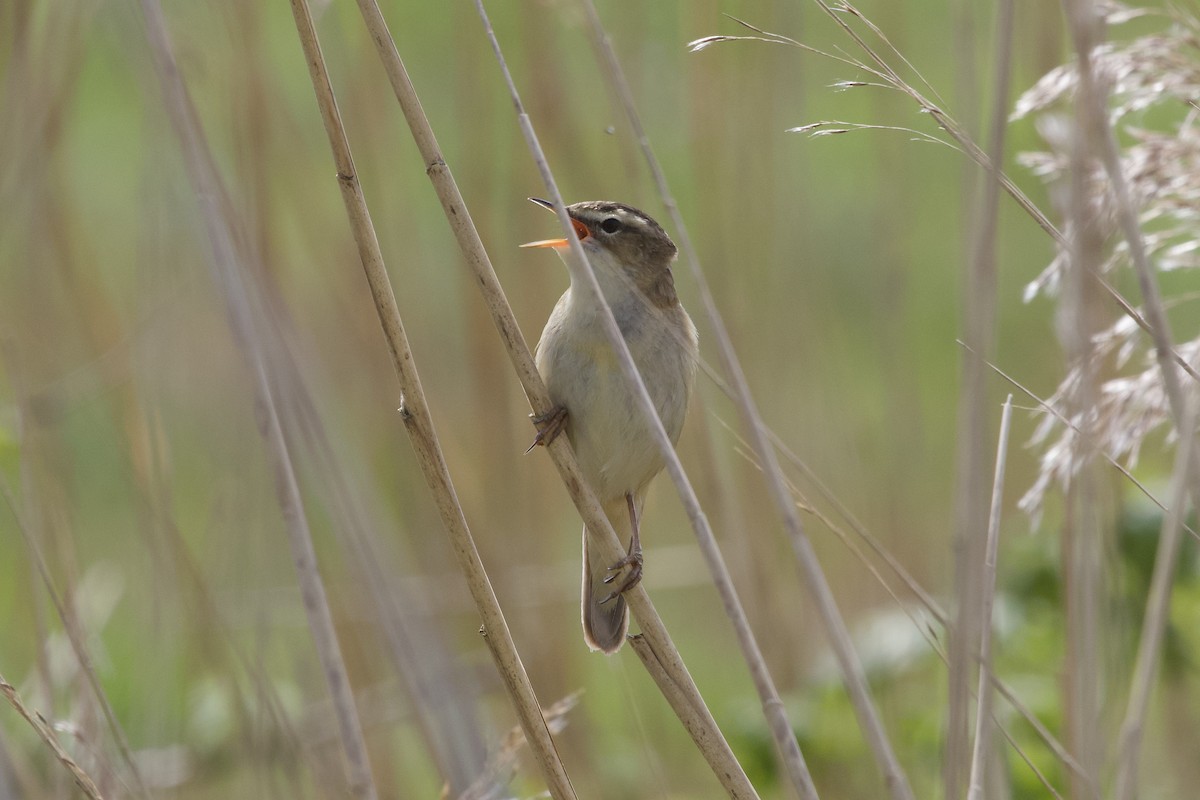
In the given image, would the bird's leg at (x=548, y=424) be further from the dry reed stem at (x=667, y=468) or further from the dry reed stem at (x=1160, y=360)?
the dry reed stem at (x=1160, y=360)

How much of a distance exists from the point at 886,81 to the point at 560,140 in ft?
4.76

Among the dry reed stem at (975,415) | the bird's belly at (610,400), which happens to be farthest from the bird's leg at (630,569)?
the dry reed stem at (975,415)

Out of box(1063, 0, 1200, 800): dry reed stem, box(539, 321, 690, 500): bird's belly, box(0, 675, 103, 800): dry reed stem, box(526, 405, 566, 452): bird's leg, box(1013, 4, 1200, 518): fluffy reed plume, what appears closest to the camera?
box(1063, 0, 1200, 800): dry reed stem

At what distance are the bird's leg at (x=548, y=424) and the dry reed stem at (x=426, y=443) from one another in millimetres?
312

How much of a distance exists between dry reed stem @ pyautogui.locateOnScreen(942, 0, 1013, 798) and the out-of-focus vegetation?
0.56 feet

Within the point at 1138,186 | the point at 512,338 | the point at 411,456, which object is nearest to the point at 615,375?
the point at 512,338

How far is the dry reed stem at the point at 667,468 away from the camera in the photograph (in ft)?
4.87

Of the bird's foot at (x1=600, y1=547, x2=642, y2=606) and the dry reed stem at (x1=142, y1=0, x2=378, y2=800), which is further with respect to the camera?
the bird's foot at (x1=600, y1=547, x2=642, y2=606)

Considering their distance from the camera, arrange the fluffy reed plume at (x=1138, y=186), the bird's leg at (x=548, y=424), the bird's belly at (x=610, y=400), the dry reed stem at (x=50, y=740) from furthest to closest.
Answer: the bird's belly at (x=610, y=400)
the bird's leg at (x=548, y=424)
the fluffy reed plume at (x=1138, y=186)
the dry reed stem at (x=50, y=740)

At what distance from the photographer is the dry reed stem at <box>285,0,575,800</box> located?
1.70m

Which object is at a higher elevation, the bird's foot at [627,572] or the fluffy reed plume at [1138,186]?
the fluffy reed plume at [1138,186]

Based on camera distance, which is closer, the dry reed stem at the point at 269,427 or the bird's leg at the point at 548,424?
the dry reed stem at the point at 269,427

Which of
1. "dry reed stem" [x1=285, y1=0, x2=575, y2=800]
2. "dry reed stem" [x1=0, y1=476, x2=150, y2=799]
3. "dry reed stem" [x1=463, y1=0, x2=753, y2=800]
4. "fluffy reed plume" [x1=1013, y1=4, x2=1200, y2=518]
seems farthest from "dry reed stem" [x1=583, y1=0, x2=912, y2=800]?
"dry reed stem" [x1=0, y1=476, x2=150, y2=799]

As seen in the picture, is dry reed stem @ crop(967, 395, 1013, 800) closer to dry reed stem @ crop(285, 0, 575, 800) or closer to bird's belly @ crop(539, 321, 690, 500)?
dry reed stem @ crop(285, 0, 575, 800)
